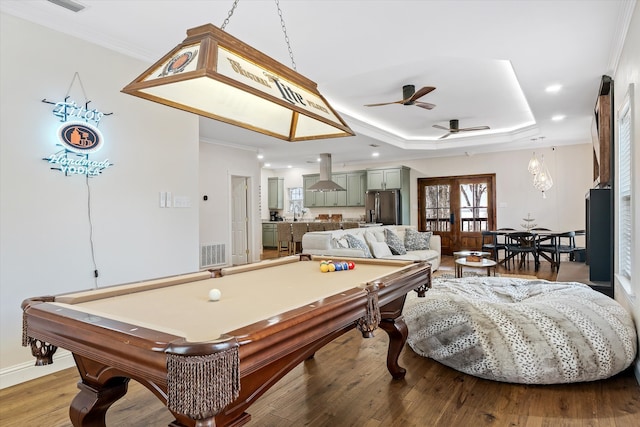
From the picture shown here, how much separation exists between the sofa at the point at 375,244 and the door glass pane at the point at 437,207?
2.29 meters

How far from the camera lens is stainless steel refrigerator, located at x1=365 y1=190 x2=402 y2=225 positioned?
926 cm

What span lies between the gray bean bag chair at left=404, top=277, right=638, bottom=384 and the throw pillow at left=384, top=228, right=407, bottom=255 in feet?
11.1

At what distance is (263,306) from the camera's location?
5.15ft

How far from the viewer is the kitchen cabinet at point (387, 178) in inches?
368

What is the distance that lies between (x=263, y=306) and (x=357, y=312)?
44 cm

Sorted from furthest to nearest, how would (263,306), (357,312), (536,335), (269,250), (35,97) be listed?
(269,250), (35,97), (536,335), (357,312), (263,306)

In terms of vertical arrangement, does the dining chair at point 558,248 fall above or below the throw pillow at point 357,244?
below

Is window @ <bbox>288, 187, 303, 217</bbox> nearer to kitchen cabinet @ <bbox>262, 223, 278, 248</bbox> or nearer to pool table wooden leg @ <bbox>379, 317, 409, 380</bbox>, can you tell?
kitchen cabinet @ <bbox>262, 223, 278, 248</bbox>

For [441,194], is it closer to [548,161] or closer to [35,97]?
[548,161]

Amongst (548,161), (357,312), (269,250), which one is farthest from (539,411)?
(269,250)

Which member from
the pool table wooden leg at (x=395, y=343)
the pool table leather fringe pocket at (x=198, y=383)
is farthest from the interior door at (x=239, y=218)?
the pool table leather fringe pocket at (x=198, y=383)

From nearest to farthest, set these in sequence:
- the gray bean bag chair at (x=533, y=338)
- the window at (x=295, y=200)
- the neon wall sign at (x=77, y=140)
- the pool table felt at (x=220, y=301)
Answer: the pool table felt at (x=220, y=301), the gray bean bag chair at (x=533, y=338), the neon wall sign at (x=77, y=140), the window at (x=295, y=200)

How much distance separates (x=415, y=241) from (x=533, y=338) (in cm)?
451

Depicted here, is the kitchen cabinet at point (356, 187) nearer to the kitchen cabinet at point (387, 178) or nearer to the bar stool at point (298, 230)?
the kitchen cabinet at point (387, 178)
